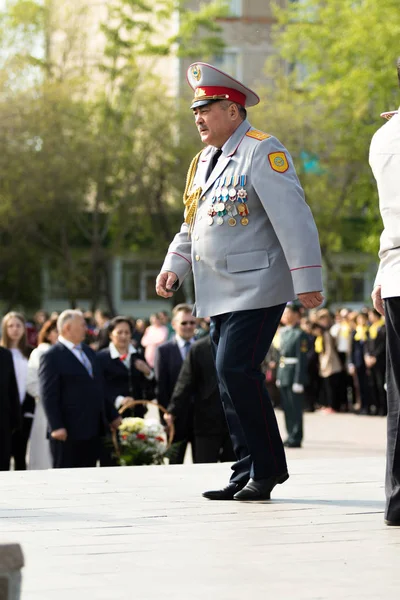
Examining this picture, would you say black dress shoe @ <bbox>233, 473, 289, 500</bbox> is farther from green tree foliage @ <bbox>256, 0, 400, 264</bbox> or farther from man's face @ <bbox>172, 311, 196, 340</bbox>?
green tree foliage @ <bbox>256, 0, 400, 264</bbox>

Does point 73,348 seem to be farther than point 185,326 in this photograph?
No

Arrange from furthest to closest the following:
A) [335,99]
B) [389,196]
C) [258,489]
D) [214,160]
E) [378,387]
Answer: [335,99] < [378,387] < [214,160] < [258,489] < [389,196]

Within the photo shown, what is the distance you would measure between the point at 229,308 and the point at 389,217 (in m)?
1.12

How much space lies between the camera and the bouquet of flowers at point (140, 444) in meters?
11.0

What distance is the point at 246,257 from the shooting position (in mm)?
6359

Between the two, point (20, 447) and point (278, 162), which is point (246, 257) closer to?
point (278, 162)

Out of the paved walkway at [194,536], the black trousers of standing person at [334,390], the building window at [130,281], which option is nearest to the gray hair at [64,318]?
the paved walkway at [194,536]

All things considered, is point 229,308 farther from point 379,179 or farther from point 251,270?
point 379,179

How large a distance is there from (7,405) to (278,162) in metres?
5.96

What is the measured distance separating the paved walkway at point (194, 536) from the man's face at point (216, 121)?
1.69m

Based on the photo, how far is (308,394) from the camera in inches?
1081

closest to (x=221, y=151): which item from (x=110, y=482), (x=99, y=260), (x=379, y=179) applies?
(x=379, y=179)

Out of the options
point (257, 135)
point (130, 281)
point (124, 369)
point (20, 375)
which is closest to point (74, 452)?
point (124, 369)

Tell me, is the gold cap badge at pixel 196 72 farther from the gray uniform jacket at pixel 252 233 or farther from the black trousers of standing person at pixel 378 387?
the black trousers of standing person at pixel 378 387
